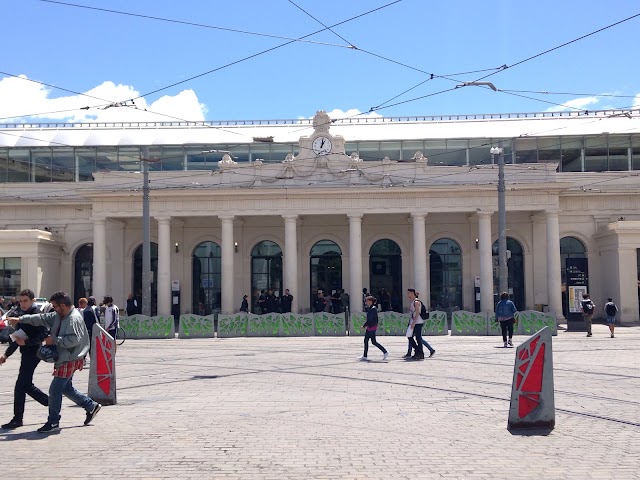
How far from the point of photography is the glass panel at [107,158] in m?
47.8

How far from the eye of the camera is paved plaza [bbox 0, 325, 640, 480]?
787 centimetres

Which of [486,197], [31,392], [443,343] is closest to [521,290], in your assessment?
[486,197]

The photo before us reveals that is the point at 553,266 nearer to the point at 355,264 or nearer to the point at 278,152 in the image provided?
the point at 355,264

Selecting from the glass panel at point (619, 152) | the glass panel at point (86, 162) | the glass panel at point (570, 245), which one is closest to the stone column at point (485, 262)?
the glass panel at point (570, 245)

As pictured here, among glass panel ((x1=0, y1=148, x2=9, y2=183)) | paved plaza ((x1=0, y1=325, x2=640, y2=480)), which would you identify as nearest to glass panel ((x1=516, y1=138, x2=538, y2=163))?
paved plaza ((x1=0, y1=325, x2=640, y2=480))

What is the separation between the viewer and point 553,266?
40062 millimetres

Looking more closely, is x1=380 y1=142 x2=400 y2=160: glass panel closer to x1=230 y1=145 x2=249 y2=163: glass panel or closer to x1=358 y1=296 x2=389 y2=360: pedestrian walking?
x1=230 y1=145 x2=249 y2=163: glass panel

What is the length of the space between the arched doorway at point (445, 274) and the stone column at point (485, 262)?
152 inches

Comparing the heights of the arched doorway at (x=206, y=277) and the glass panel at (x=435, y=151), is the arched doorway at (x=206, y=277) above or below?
below

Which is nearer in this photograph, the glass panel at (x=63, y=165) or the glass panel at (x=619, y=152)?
the glass panel at (x=619, y=152)

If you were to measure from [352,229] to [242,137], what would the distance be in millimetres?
11271

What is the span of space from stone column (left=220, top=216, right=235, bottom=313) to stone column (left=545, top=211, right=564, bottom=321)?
17.4 meters

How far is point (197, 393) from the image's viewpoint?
44.7 feet

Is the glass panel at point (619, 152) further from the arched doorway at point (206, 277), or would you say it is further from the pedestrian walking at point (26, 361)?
the pedestrian walking at point (26, 361)
